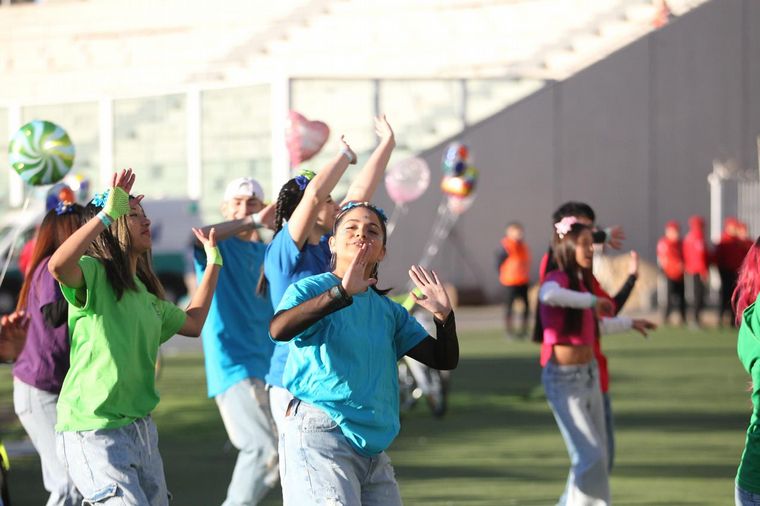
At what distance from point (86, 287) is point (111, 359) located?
0.30 metres

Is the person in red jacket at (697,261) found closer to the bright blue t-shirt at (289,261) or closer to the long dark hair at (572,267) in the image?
the long dark hair at (572,267)

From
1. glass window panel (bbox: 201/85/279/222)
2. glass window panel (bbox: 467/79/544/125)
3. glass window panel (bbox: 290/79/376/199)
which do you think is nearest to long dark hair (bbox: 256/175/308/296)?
glass window panel (bbox: 290/79/376/199)

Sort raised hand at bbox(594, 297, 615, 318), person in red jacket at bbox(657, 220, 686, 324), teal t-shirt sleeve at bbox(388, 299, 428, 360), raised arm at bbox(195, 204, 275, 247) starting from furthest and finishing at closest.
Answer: person in red jacket at bbox(657, 220, 686, 324), raised hand at bbox(594, 297, 615, 318), raised arm at bbox(195, 204, 275, 247), teal t-shirt sleeve at bbox(388, 299, 428, 360)

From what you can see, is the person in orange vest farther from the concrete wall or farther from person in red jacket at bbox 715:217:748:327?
the concrete wall

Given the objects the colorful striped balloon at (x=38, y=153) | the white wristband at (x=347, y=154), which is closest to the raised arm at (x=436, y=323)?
the white wristband at (x=347, y=154)

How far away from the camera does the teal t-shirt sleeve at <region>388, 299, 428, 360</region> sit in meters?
5.37

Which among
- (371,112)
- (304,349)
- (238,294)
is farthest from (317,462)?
(371,112)

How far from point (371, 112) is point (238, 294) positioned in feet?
62.0

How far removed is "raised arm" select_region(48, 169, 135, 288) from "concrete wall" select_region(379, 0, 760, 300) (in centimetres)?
2630

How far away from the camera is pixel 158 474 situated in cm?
581

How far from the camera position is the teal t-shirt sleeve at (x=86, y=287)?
5695 mm

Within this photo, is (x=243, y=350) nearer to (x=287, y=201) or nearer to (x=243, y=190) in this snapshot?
(x=243, y=190)

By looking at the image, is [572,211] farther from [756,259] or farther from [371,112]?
[371,112]

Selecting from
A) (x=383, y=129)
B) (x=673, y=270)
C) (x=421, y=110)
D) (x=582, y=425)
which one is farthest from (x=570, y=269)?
(x=421, y=110)
